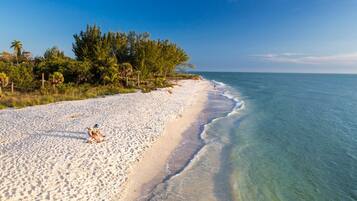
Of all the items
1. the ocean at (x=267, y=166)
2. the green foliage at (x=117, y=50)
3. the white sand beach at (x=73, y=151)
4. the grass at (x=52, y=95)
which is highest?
the green foliage at (x=117, y=50)

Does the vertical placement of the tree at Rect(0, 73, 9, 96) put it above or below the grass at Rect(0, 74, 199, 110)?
above

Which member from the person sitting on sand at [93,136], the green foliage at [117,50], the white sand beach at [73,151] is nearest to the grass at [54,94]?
the white sand beach at [73,151]

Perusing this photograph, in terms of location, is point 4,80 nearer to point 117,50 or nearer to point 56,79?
point 56,79

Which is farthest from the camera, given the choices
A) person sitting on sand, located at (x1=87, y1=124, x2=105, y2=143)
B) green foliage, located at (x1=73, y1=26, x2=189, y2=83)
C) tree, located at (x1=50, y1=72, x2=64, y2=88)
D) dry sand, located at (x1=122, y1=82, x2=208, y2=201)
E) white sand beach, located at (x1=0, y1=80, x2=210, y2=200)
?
green foliage, located at (x1=73, y1=26, x2=189, y2=83)

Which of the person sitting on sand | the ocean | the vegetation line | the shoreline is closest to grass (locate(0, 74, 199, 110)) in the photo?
the vegetation line

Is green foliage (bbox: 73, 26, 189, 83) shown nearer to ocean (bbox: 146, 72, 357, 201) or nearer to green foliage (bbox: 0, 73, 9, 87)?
green foliage (bbox: 0, 73, 9, 87)

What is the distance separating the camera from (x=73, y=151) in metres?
10.2

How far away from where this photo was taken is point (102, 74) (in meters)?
31.5

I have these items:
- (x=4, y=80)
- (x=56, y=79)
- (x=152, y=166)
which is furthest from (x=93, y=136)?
(x=4, y=80)

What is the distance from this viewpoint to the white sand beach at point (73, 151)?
7.73 m

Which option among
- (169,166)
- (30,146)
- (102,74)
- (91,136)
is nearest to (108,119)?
(91,136)

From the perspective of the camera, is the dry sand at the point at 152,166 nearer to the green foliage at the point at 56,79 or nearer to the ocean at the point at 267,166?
the ocean at the point at 267,166

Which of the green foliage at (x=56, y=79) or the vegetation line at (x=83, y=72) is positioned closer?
the vegetation line at (x=83, y=72)

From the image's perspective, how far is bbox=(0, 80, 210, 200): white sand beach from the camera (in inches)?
304
